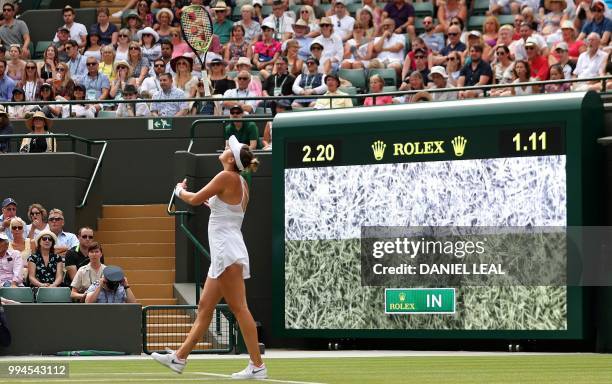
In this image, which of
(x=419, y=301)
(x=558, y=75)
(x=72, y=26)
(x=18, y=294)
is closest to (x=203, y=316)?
(x=419, y=301)

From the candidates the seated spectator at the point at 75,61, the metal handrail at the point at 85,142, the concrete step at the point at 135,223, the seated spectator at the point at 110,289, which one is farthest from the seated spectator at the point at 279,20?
the seated spectator at the point at 110,289

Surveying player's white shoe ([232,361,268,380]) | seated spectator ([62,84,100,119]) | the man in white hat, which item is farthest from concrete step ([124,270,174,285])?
player's white shoe ([232,361,268,380])

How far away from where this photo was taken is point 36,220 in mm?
21047

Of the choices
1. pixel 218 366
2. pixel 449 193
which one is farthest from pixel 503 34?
pixel 218 366

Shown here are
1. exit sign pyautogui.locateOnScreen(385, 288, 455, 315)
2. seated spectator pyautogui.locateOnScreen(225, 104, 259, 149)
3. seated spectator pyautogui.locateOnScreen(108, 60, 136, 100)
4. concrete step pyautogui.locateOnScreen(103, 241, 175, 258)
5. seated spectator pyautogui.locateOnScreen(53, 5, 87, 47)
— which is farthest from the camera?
seated spectator pyautogui.locateOnScreen(53, 5, 87, 47)

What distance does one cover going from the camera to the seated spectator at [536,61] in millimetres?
20891

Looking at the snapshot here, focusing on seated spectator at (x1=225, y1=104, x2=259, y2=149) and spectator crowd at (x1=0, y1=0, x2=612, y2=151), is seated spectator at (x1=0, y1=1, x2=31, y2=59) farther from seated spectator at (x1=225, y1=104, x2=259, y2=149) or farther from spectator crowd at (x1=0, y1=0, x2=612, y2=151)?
seated spectator at (x1=225, y1=104, x2=259, y2=149)

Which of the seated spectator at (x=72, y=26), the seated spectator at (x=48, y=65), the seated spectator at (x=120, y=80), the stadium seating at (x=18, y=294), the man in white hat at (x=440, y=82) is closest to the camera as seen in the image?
the stadium seating at (x=18, y=294)

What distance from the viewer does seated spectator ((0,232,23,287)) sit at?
19.6 metres

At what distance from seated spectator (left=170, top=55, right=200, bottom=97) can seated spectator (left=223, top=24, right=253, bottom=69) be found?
38.1 inches

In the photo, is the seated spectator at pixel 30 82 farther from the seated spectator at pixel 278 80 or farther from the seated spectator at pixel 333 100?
the seated spectator at pixel 333 100

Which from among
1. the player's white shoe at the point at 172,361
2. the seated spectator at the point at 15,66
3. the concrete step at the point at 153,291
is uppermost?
the seated spectator at the point at 15,66

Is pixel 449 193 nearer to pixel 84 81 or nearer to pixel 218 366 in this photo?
pixel 218 366

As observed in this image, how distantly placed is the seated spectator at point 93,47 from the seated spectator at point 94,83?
0.81 metres
